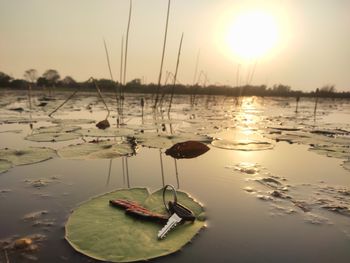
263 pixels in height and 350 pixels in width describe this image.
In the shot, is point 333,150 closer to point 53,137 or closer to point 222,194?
point 222,194

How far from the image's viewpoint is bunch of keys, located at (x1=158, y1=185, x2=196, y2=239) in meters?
1.63

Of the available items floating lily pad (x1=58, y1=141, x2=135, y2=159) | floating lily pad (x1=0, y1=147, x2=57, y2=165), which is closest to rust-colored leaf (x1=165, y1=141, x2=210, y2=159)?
floating lily pad (x1=58, y1=141, x2=135, y2=159)

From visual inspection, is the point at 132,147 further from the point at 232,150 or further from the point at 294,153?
the point at 294,153

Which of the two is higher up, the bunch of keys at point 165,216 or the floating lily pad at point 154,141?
the bunch of keys at point 165,216

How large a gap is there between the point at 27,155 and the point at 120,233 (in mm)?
2294

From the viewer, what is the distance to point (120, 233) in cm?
161

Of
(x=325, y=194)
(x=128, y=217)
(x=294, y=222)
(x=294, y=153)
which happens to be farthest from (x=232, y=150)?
(x=128, y=217)

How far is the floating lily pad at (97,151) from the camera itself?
3.48 meters

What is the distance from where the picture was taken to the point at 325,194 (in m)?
2.50

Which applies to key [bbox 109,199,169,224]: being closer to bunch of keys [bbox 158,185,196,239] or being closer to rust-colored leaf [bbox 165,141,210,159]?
bunch of keys [bbox 158,185,196,239]

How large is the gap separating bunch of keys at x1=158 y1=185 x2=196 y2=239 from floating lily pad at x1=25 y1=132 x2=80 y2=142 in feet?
10.2

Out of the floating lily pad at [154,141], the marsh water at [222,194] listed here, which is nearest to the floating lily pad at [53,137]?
the marsh water at [222,194]

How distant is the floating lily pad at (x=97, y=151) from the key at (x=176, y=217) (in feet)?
5.89

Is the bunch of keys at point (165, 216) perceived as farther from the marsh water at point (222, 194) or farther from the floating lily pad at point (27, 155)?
the floating lily pad at point (27, 155)
